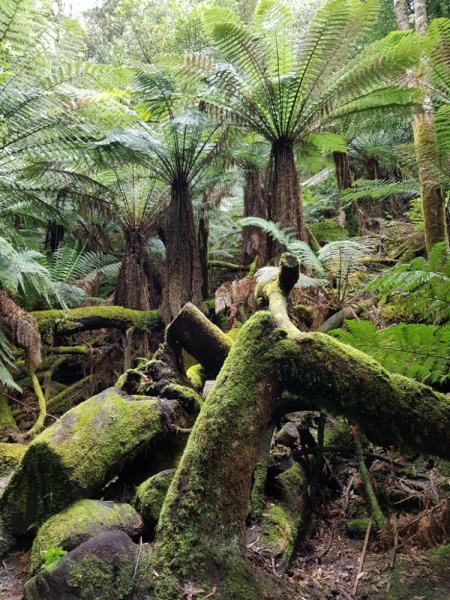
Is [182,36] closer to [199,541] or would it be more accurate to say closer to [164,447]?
[164,447]

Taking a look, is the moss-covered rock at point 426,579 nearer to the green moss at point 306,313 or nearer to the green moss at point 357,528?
the green moss at point 357,528

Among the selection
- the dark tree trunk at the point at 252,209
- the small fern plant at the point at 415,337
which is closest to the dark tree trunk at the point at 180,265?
the dark tree trunk at the point at 252,209

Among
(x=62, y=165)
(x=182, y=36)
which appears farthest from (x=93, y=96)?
(x=182, y=36)

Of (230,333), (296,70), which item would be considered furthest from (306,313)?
(296,70)

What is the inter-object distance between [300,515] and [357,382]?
3.60ft

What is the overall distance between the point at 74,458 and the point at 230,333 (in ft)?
7.90

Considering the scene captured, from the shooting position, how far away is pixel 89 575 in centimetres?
152

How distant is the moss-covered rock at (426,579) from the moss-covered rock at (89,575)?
109cm

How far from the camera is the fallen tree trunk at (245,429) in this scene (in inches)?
62.7

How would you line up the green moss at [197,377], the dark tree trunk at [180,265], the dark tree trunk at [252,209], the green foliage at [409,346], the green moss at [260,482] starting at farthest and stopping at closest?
the dark tree trunk at [252,209], the dark tree trunk at [180,265], the green moss at [197,377], the green moss at [260,482], the green foliage at [409,346]

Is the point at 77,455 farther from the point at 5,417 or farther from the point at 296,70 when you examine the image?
the point at 296,70

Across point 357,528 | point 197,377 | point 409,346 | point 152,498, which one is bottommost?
point 357,528

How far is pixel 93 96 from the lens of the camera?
3.80 meters

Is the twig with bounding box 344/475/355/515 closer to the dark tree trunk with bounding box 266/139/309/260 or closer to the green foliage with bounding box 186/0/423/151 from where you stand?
the dark tree trunk with bounding box 266/139/309/260
